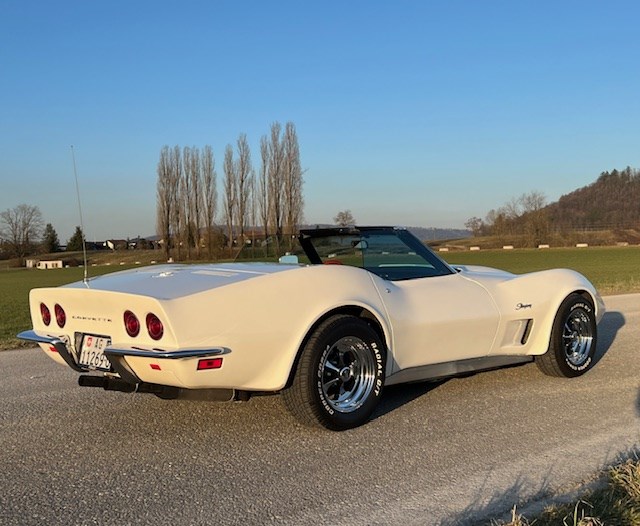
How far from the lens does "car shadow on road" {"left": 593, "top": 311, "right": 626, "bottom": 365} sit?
691cm

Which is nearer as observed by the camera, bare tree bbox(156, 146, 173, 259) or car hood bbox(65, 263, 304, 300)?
car hood bbox(65, 263, 304, 300)

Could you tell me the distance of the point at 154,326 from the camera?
3.71 metres

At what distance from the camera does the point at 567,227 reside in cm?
9925

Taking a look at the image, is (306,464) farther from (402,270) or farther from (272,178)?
(272,178)

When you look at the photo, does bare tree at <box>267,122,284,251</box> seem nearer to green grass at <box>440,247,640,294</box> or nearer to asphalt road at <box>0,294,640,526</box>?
green grass at <box>440,247,640,294</box>

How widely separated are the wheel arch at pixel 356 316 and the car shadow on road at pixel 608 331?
299cm

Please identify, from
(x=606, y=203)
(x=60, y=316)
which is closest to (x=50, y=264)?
(x=60, y=316)

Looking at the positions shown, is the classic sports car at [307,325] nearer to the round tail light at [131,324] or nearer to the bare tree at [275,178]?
the round tail light at [131,324]

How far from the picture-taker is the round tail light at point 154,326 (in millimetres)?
3684

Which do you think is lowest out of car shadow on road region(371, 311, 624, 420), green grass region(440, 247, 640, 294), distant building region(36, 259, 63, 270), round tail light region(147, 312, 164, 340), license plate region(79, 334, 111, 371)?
green grass region(440, 247, 640, 294)

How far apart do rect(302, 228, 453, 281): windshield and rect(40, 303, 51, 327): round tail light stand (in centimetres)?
197

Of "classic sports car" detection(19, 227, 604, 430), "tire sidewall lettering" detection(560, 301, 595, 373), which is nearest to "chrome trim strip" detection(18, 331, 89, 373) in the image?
"classic sports car" detection(19, 227, 604, 430)

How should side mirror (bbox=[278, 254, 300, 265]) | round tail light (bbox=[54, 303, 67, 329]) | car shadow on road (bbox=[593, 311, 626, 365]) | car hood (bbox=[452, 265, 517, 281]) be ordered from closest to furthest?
round tail light (bbox=[54, 303, 67, 329]) → side mirror (bbox=[278, 254, 300, 265]) → car hood (bbox=[452, 265, 517, 281]) → car shadow on road (bbox=[593, 311, 626, 365])

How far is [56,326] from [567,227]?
335 feet
